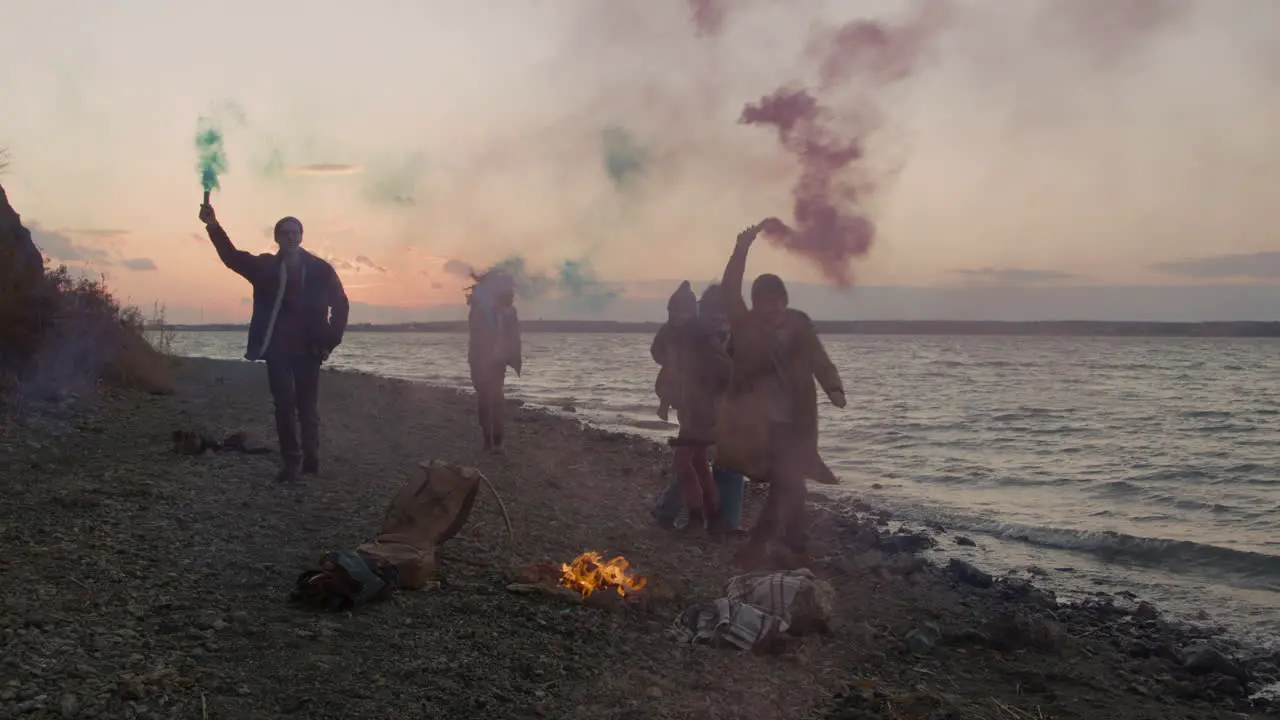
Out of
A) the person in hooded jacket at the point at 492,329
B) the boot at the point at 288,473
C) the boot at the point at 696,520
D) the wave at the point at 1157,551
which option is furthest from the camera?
the person in hooded jacket at the point at 492,329

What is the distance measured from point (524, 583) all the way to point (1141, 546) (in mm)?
8227

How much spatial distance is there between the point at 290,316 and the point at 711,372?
391 centimetres

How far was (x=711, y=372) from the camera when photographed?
7.95m

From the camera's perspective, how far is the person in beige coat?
273 inches

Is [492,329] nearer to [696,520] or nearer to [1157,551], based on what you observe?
[696,520]

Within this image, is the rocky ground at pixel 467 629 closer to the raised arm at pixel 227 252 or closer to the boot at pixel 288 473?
the boot at pixel 288 473

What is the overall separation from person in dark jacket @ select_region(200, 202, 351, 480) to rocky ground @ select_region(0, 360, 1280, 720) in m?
0.77

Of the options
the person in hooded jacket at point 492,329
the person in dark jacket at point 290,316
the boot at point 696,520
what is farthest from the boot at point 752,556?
the person in hooded jacket at point 492,329

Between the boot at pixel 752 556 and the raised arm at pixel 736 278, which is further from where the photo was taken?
the boot at pixel 752 556

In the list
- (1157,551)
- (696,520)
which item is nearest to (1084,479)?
(1157,551)

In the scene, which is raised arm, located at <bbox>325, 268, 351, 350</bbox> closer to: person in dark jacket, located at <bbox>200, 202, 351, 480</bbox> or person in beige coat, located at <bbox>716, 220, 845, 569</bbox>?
person in dark jacket, located at <bbox>200, 202, 351, 480</bbox>

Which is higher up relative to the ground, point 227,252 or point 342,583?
point 227,252

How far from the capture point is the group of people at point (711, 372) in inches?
274

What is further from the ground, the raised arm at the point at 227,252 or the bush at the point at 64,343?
the raised arm at the point at 227,252
